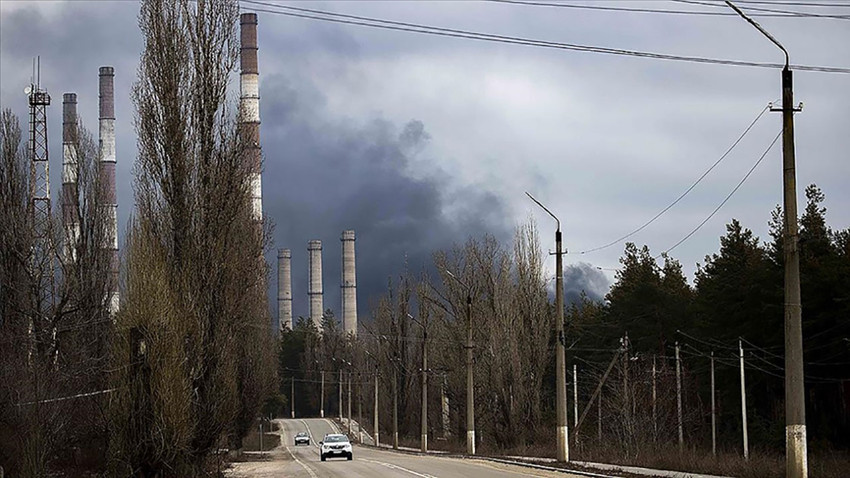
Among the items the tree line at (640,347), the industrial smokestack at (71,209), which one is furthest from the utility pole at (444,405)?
the industrial smokestack at (71,209)

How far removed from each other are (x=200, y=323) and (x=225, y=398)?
208 centimetres

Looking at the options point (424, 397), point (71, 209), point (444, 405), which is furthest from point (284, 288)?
point (71, 209)

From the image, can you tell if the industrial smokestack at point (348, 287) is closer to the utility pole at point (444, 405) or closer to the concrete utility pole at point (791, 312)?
the utility pole at point (444, 405)

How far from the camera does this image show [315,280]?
452 feet

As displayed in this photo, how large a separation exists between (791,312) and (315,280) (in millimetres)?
117890

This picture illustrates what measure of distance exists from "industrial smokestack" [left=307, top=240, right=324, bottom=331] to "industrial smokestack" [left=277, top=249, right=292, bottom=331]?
104 inches

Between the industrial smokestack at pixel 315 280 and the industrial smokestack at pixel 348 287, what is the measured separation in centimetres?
592

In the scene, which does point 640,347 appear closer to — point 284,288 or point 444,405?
point 444,405

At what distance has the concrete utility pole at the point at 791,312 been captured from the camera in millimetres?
21328

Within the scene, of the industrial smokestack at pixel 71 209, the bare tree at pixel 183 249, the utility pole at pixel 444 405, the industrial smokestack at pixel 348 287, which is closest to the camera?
the bare tree at pixel 183 249

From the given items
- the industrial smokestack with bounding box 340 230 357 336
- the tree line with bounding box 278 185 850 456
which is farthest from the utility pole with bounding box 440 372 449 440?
the industrial smokestack with bounding box 340 230 357 336

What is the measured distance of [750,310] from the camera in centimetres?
6253

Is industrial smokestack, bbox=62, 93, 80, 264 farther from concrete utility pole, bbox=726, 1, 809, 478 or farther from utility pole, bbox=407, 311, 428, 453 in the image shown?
concrete utility pole, bbox=726, 1, 809, 478

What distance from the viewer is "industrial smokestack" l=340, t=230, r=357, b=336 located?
128500 millimetres
